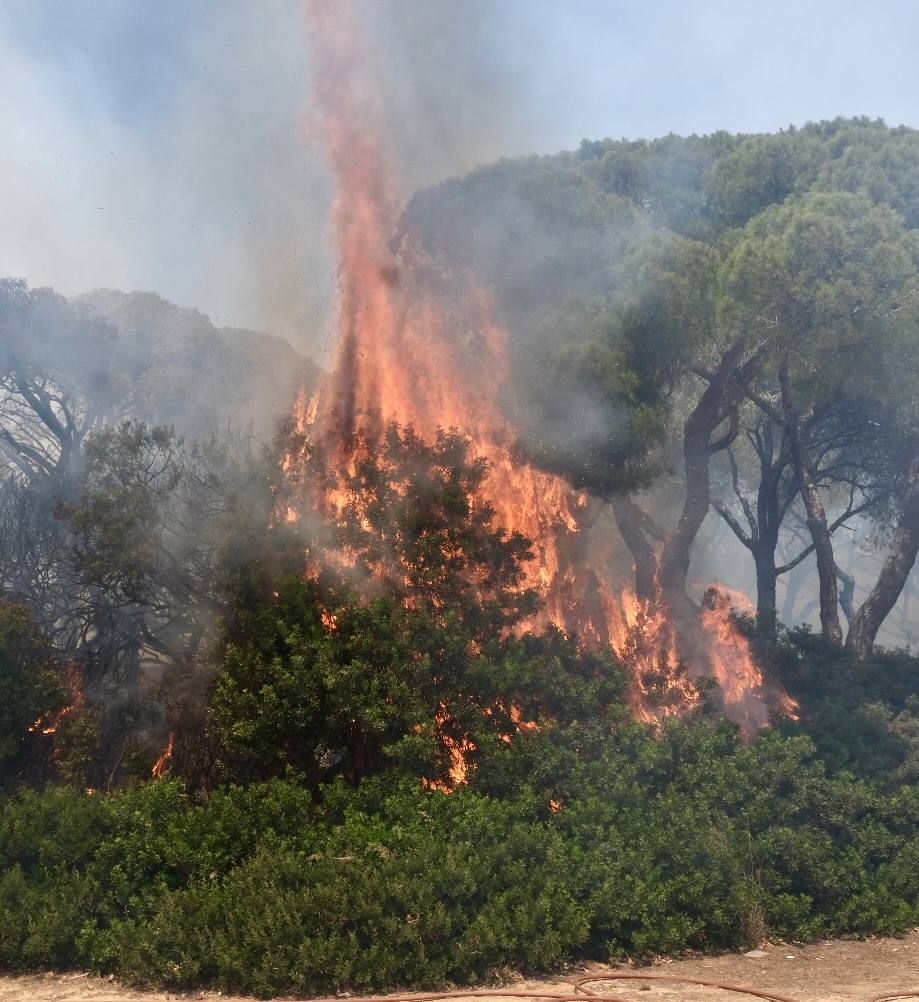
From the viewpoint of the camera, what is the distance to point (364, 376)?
13812mm

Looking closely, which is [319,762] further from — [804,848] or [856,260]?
[856,260]

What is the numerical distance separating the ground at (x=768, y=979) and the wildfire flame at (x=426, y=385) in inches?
160

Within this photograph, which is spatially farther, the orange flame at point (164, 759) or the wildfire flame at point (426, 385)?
the wildfire flame at point (426, 385)

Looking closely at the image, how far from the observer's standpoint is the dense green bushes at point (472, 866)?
8039mm

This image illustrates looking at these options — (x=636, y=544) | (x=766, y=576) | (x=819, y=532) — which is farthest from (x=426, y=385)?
(x=766, y=576)

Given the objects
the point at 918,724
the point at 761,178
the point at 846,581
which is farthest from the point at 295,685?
the point at 846,581

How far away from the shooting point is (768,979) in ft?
29.4

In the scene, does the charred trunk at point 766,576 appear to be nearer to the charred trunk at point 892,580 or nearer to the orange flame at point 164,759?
the charred trunk at point 892,580

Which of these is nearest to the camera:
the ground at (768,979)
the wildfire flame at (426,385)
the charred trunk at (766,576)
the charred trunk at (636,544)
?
the ground at (768,979)

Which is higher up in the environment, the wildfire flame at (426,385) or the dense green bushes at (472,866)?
the wildfire flame at (426,385)

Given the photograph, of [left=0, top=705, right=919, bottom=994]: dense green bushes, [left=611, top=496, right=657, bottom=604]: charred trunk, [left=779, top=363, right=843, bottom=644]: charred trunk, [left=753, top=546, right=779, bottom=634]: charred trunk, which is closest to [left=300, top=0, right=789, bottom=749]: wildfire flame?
[left=611, top=496, right=657, bottom=604]: charred trunk

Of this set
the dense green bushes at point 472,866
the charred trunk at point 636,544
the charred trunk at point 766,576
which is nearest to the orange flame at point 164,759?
the dense green bushes at point 472,866

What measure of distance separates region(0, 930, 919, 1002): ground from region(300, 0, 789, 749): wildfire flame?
13.4 ft

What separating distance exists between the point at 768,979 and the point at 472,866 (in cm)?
264
